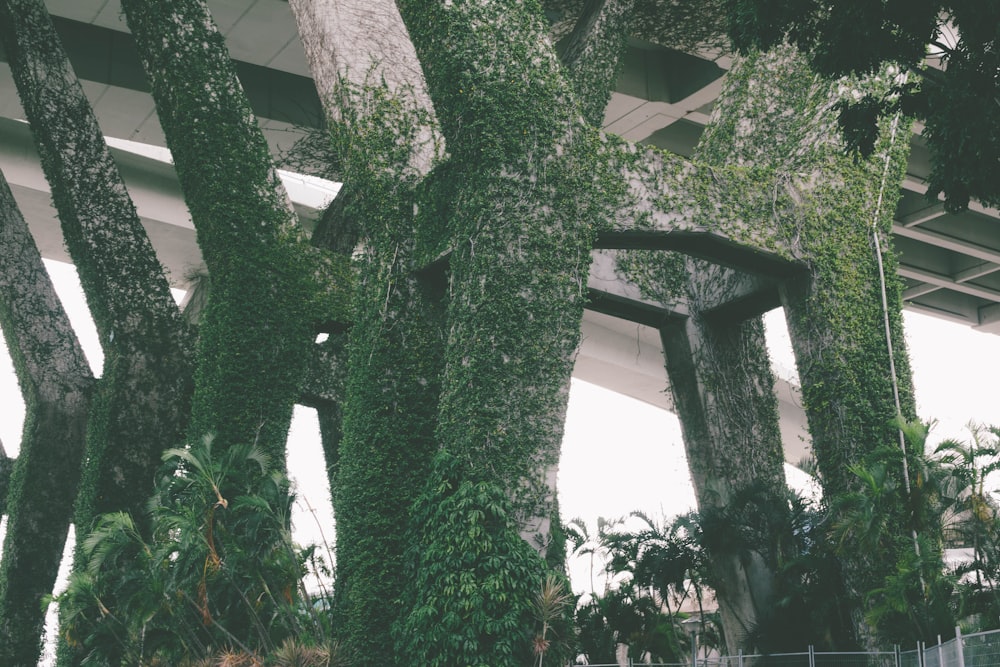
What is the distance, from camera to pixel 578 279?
13109mm

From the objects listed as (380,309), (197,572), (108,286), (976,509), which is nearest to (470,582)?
(380,309)

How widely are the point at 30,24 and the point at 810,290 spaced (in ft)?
45.8

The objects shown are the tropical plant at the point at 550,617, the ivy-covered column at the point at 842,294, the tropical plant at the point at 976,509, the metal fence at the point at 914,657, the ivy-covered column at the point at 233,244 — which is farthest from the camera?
the ivy-covered column at the point at 233,244

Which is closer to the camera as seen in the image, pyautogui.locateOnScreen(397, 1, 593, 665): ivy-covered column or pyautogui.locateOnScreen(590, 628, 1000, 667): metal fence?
pyautogui.locateOnScreen(590, 628, 1000, 667): metal fence

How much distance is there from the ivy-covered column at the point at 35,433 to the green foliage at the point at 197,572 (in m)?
1.55

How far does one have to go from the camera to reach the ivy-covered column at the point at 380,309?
13203 mm

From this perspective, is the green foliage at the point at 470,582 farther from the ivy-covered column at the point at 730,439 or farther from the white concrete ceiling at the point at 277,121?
the white concrete ceiling at the point at 277,121

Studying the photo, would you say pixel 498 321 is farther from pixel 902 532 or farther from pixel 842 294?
pixel 902 532

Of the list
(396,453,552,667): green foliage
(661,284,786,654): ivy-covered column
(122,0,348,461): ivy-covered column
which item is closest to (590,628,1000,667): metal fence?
(661,284,786,654): ivy-covered column

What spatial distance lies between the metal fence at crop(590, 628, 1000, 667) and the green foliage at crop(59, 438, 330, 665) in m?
6.86

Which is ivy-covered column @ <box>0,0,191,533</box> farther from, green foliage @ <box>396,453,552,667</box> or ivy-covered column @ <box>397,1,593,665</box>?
green foliage @ <box>396,453,552,667</box>

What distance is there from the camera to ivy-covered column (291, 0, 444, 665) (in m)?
13.2

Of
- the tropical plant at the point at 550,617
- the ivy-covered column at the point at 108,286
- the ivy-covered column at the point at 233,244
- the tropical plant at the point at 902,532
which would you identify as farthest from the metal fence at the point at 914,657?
the ivy-covered column at the point at 108,286

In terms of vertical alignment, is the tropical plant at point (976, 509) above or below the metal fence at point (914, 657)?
above
